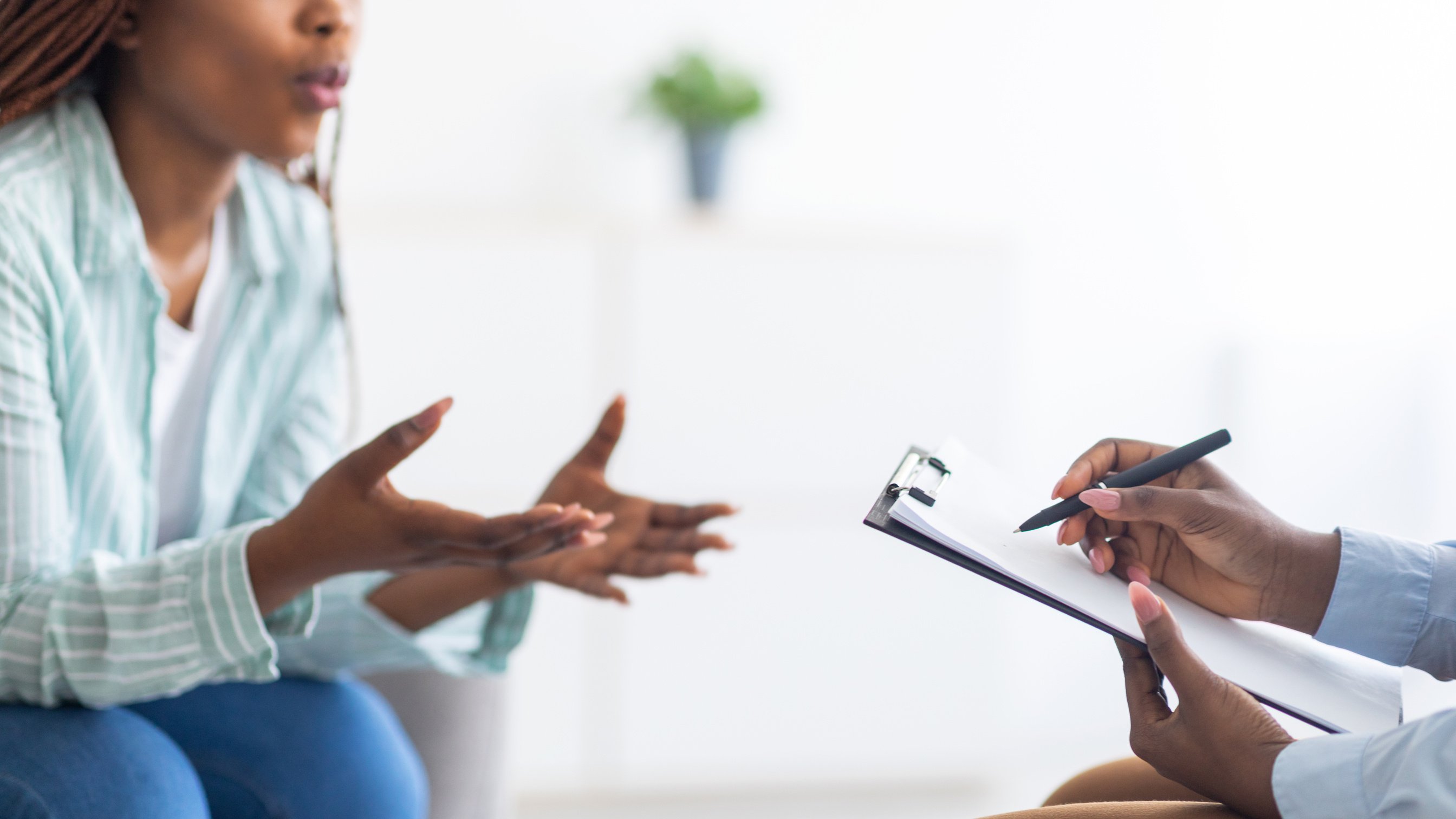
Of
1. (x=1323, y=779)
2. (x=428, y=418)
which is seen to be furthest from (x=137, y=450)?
(x=1323, y=779)

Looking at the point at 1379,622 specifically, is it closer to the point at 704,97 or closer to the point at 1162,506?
A: the point at 1162,506

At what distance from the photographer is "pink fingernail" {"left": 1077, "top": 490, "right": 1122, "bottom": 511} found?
73cm

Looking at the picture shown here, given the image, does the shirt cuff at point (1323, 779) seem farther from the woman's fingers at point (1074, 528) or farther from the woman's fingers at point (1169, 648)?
the woman's fingers at point (1074, 528)

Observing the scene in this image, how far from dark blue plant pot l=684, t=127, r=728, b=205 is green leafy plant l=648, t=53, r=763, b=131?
0.01 metres

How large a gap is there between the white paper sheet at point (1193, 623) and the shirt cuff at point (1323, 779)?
62 millimetres

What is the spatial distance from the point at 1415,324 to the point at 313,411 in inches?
78.8

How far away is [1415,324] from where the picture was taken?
2232 mm

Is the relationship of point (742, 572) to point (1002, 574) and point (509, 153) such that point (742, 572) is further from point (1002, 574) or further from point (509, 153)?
point (1002, 574)

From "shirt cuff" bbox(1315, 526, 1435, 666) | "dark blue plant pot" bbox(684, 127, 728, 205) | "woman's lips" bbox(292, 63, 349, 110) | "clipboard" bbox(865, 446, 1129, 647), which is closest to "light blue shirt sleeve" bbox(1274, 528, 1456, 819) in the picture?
"shirt cuff" bbox(1315, 526, 1435, 666)

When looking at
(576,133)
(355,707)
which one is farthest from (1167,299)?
(355,707)

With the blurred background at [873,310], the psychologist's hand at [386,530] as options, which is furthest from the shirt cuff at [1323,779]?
the blurred background at [873,310]

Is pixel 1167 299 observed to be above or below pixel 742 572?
above

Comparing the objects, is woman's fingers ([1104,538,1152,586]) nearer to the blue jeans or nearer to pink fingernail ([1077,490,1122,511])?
pink fingernail ([1077,490,1122,511])

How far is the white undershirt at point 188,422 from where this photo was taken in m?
1.16
